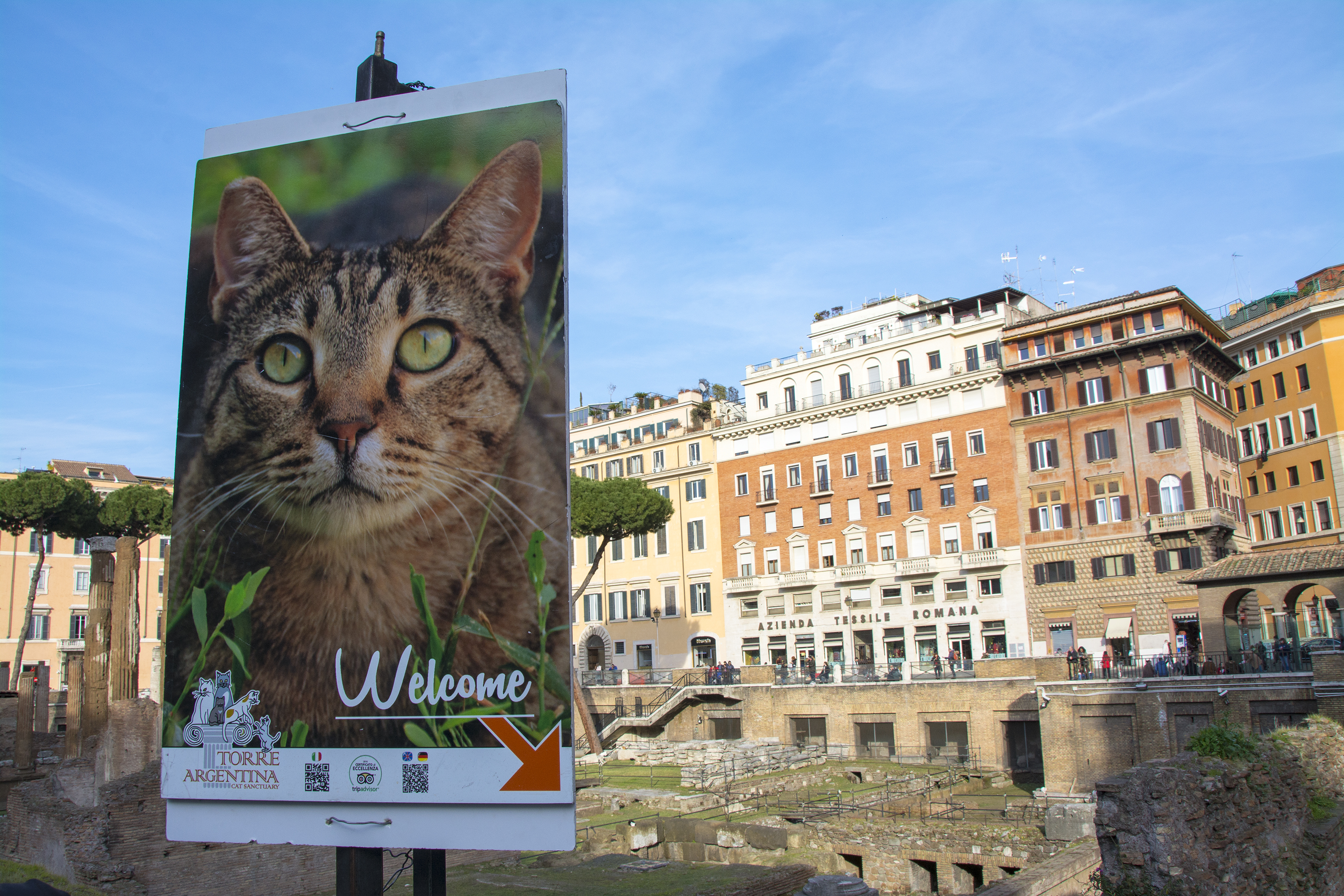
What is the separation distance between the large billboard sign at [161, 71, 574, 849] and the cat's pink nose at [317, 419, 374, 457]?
18mm

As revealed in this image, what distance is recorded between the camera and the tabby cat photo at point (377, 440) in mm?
7582

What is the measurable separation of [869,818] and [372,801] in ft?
67.1

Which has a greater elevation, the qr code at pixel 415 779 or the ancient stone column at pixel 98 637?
the ancient stone column at pixel 98 637

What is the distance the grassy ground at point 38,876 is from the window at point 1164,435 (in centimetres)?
3616

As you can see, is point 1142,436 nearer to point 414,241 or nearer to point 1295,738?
point 1295,738

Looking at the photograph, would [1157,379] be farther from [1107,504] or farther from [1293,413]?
[1293,413]

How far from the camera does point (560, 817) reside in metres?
7.00

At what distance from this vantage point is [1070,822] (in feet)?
78.5

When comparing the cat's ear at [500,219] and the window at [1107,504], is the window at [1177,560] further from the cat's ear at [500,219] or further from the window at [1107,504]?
the cat's ear at [500,219]

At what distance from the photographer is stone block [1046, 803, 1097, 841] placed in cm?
2366

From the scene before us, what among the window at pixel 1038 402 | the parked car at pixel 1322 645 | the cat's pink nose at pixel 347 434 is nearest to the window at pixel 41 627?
the window at pixel 1038 402

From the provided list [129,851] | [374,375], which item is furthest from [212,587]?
[129,851]

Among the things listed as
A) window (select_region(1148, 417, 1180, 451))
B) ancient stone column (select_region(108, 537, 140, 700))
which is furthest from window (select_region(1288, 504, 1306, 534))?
ancient stone column (select_region(108, 537, 140, 700))

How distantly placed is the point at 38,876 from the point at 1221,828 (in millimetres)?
20010
